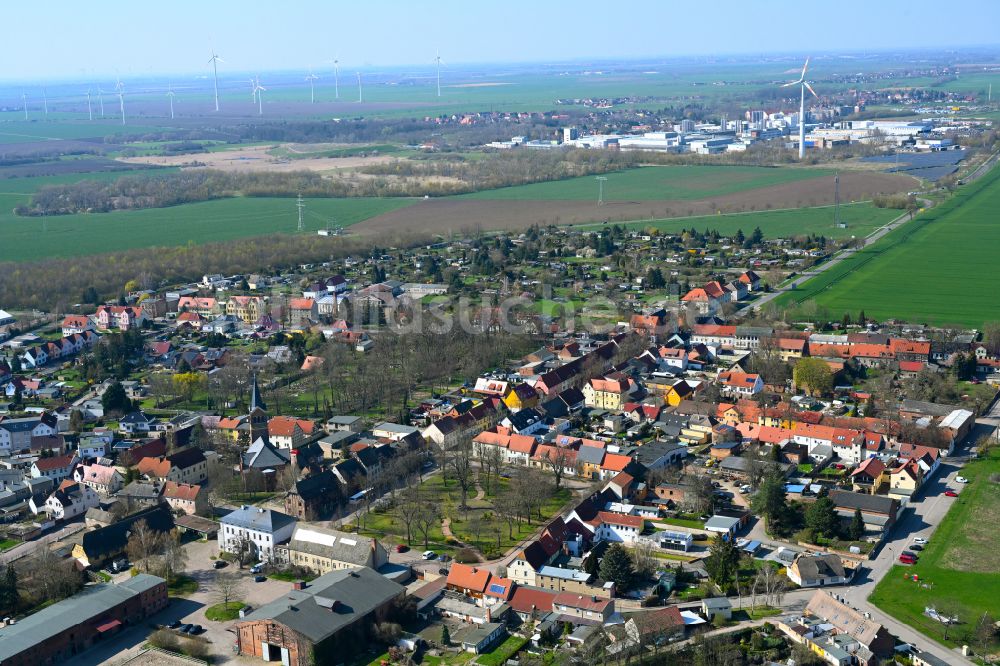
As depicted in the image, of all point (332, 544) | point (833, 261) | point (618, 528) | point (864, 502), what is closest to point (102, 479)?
point (332, 544)

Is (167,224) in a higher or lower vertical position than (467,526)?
higher

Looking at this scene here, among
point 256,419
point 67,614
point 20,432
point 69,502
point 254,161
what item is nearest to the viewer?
point 67,614

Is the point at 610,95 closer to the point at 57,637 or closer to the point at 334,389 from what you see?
the point at 334,389

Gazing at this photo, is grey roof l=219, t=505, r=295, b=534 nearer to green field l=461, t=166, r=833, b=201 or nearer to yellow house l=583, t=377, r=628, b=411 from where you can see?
yellow house l=583, t=377, r=628, b=411

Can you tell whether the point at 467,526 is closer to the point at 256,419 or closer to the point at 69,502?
the point at 256,419

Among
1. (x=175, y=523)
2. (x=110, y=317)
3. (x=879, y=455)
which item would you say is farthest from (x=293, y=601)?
(x=110, y=317)

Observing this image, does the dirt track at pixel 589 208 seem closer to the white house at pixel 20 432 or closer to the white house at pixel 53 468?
the white house at pixel 20 432

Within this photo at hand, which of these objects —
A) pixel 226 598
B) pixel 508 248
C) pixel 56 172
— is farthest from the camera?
pixel 56 172

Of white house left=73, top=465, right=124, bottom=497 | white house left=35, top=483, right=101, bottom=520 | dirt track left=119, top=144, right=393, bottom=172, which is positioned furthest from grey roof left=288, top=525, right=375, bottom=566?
dirt track left=119, top=144, right=393, bottom=172
